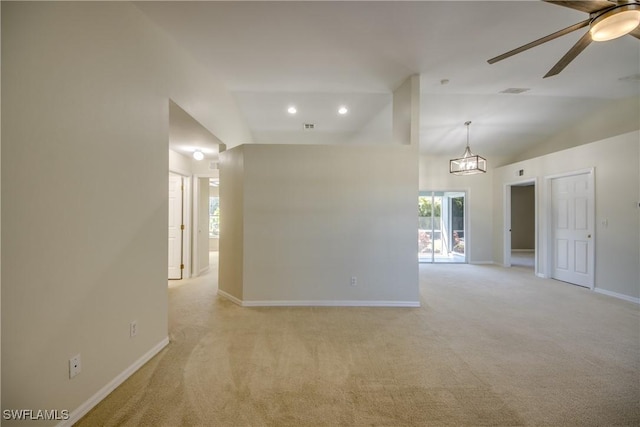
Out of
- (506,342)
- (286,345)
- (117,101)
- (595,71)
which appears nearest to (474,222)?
(595,71)

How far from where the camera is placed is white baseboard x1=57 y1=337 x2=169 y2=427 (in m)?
1.64

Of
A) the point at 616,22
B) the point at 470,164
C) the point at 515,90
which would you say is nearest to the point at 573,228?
the point at 470,164

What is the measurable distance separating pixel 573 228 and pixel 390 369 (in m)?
5.22

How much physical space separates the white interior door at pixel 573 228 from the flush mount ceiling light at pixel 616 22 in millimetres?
4093

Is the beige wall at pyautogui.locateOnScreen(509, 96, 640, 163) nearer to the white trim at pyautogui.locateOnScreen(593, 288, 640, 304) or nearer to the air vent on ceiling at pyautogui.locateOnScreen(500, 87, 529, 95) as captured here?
the air vent on ceiling at pyautogui.locateOnScreen(500, 87, 529, 95)

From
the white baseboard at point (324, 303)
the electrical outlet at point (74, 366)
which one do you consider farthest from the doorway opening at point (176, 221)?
the electrical outlet at point (74, 366)

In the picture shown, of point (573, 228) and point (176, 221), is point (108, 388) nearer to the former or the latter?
point (176, 221)

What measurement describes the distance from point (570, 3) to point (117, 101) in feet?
10.6

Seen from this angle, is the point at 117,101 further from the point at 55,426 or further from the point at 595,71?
the point at 595,71

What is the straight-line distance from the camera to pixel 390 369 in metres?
2.22

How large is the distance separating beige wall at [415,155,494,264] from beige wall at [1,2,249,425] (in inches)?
258

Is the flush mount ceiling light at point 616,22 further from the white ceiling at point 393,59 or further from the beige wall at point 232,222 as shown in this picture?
the beige wall at point 232,222

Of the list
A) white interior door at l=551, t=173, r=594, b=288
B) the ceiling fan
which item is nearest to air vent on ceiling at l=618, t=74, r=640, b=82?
white interior door at l=551, t=173, r=594, b=288
